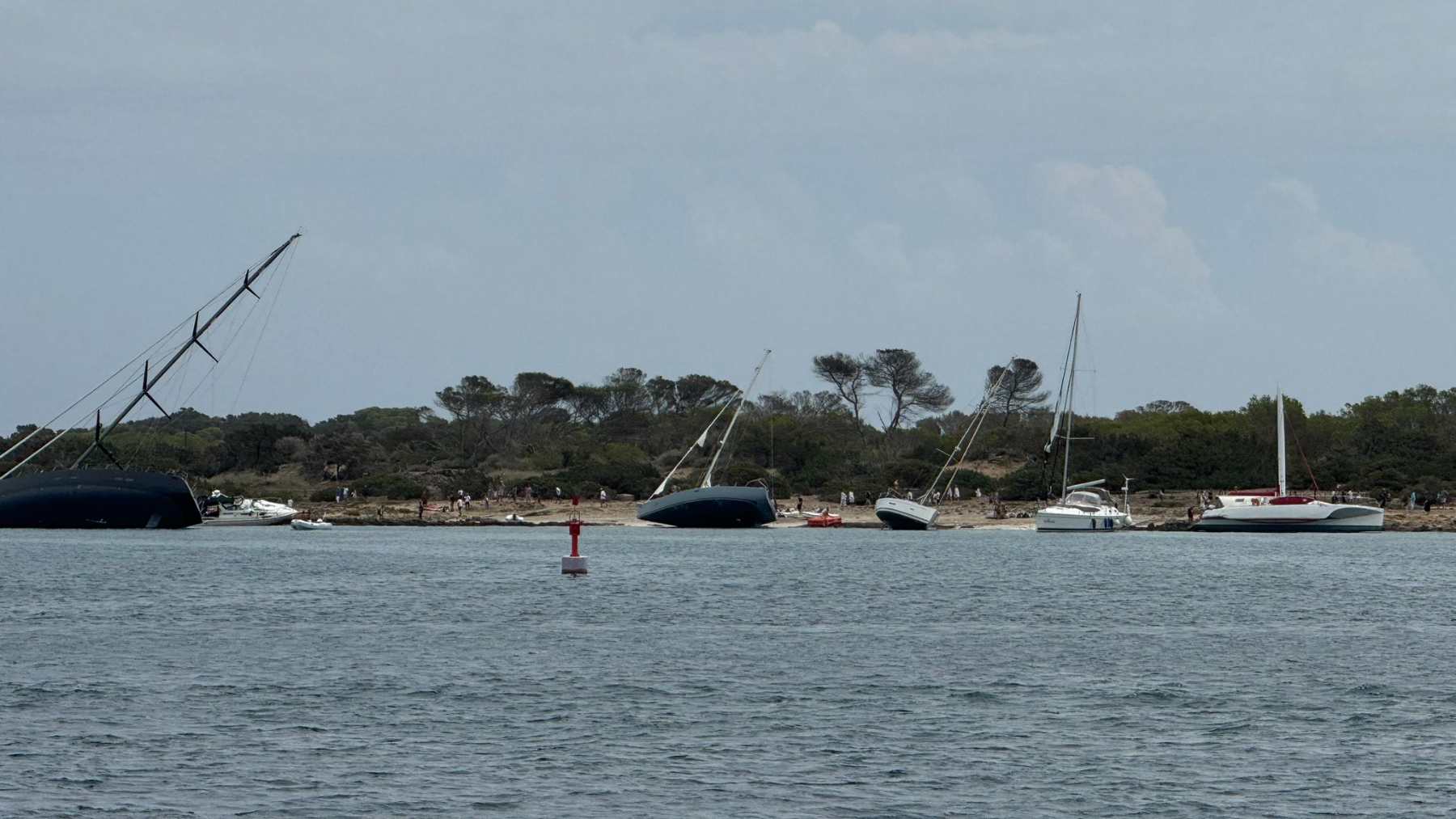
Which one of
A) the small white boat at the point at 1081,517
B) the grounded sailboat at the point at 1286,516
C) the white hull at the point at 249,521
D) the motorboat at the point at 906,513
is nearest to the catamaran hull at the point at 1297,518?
the grounded sailboat at the point at 1286,516

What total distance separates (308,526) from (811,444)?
5300 cm

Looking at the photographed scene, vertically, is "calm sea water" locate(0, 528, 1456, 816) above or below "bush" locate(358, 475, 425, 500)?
below

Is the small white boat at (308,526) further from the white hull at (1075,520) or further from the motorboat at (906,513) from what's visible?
the white hull at (1075,520)

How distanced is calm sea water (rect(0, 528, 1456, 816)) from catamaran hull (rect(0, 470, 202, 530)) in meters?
39.9

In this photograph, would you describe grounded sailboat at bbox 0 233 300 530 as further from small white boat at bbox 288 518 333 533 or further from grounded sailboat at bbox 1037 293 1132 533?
grounded sailboat at bbox 1037 293 1132 533

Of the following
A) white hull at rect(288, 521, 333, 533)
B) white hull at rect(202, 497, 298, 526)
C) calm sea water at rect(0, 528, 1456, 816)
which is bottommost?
calm sea water at rect(0, 528, 1456, 816)

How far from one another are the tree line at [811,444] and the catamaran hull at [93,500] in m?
6.52

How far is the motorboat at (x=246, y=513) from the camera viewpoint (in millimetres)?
120312

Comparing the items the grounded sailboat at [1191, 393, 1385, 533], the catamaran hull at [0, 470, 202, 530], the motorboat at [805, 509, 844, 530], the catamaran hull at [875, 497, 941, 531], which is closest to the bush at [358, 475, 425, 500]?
the motorboat at [805, 509, 844, 530]

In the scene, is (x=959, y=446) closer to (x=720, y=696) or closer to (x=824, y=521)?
(x=824, y=521)

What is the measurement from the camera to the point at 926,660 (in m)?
36.0

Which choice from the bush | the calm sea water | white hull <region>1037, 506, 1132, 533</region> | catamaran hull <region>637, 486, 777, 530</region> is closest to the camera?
the calm sea water

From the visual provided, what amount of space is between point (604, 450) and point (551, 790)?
458 ft

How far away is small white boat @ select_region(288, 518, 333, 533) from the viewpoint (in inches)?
4400
